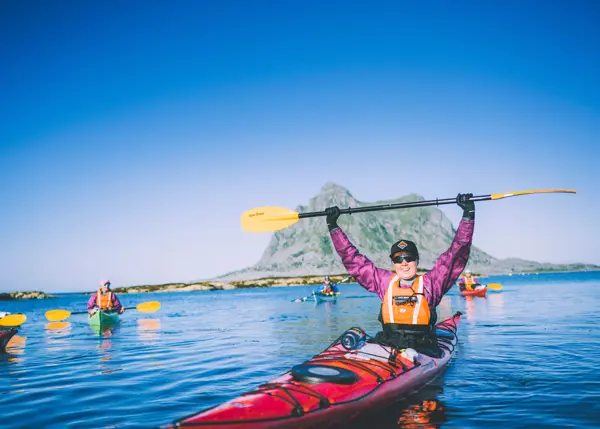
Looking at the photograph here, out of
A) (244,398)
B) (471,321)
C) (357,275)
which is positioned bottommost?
(471,321)

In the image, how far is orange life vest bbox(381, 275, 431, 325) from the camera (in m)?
6.98

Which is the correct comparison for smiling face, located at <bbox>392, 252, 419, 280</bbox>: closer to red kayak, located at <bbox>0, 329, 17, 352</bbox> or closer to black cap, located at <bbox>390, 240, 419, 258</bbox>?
black cap, located at <bbox>390, 240, 419, 258</bbox>

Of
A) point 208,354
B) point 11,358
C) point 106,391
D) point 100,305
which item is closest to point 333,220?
point 106,391

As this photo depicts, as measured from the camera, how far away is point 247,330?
17.8m

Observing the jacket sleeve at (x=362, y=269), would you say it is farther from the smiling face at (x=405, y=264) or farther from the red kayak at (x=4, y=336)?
the red kayak at (x=4, y=336)

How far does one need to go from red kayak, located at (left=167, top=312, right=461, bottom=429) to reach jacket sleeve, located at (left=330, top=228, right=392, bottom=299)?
862 mm

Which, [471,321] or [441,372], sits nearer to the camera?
[441,372]

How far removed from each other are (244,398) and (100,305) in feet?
60.8

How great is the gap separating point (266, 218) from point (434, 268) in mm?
4123

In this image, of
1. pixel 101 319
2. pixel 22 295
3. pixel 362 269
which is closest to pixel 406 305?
pixel 362 269

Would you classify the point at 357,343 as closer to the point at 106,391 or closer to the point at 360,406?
the point at 360,406

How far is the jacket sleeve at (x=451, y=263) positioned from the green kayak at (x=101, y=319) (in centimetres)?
1679

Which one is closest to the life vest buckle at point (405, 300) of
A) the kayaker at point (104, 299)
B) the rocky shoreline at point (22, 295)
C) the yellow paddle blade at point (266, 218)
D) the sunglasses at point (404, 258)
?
the sunglasses at point (404, 258)

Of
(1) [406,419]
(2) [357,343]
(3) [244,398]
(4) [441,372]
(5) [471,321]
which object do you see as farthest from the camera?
(5) [471,321]
